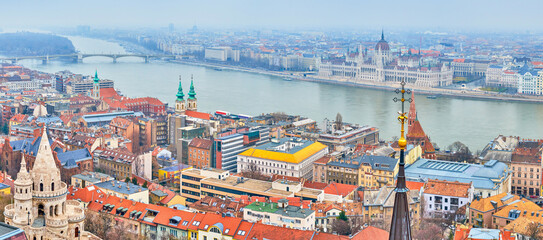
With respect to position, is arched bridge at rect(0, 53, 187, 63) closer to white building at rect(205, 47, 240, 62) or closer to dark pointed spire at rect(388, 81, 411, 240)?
white building at rect(205, 47, 240, 62)

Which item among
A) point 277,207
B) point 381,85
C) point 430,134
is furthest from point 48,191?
point 381,85

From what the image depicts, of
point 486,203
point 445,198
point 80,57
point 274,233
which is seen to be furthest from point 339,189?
point 80,57

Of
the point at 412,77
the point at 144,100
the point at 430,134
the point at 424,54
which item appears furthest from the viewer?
the point at 424,54

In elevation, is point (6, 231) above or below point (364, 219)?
above

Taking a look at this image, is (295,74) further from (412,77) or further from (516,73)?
(516,73)

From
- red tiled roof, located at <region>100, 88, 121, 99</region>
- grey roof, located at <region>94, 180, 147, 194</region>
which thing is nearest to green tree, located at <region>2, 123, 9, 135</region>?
red tiled roof, located at <region>100, 88, 121, 99</region>

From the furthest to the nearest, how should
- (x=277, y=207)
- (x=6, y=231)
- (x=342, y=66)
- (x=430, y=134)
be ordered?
(x=342, y=66), (x=430, y=134), (x=277, y=207), (x=6, y=231)

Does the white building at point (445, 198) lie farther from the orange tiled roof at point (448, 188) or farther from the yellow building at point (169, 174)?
the yellow building at point (169, 174)

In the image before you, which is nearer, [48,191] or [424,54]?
[48,191]
